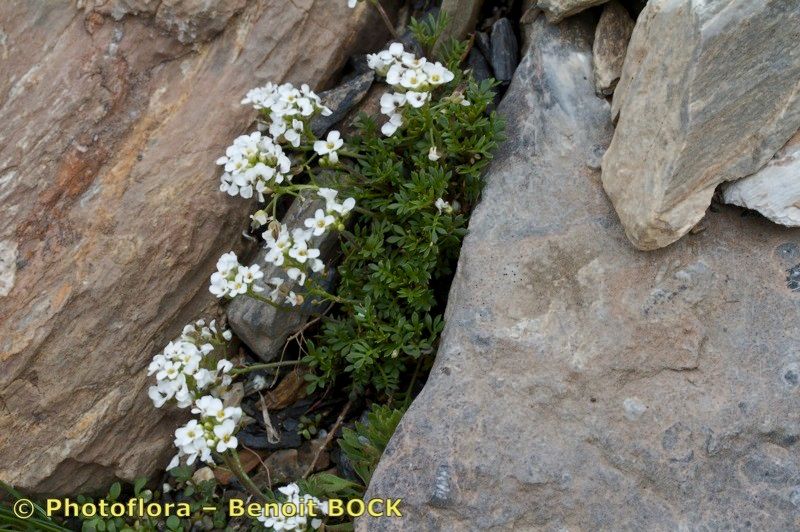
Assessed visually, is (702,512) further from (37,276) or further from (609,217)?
(37,276)

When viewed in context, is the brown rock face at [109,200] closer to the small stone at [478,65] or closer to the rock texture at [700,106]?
the small stone at [478,65]

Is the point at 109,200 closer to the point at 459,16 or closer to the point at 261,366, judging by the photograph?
the point at 261,366

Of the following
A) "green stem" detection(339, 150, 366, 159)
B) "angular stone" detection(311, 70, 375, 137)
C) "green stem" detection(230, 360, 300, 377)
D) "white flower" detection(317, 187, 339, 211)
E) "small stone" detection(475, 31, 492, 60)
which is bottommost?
"green stem" detection(230, 360, 300, 377)

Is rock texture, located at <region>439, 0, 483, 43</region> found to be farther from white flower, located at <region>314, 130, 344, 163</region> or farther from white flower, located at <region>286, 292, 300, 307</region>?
white flower, located at <region>286, 292, 300, 307</region>

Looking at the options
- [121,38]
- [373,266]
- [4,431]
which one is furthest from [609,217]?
[4,431]

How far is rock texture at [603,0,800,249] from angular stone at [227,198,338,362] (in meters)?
1.73

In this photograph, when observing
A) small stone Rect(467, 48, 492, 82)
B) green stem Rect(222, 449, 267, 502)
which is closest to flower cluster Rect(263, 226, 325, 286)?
green stem Rect(222, 449, 267, 502)

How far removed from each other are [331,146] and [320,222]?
19.5 inches

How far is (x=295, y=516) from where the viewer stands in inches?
159

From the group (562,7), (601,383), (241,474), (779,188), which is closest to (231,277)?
(241,474)

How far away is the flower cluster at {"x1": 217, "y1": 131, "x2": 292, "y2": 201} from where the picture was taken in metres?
4.29

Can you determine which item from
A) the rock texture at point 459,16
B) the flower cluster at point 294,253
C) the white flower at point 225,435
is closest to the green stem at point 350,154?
Result: the flower cluster at point 294,253

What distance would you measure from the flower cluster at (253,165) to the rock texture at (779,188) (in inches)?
89.2

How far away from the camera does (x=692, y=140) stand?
12.2 ft
